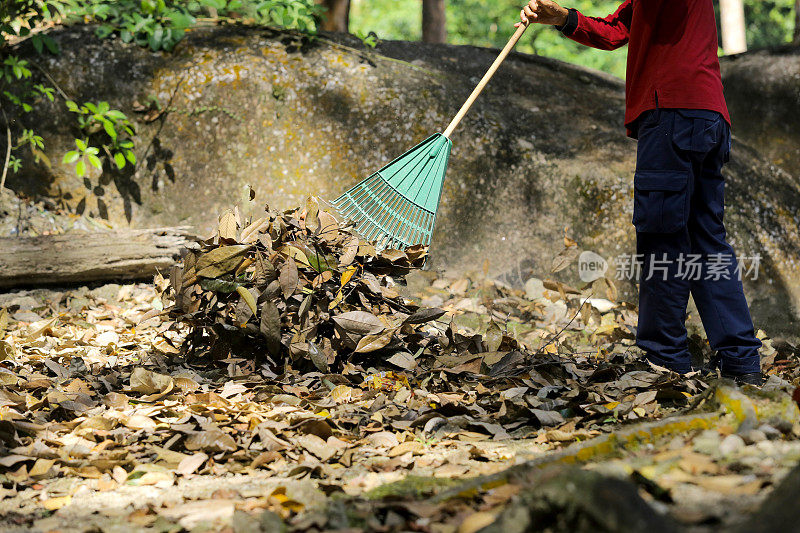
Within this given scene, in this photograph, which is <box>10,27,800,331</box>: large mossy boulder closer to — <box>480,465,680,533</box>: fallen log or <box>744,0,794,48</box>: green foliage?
<box>480,465,680,533</box>: fallen log

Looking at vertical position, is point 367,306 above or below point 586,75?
below

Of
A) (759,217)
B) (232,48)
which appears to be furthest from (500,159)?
(232,48)

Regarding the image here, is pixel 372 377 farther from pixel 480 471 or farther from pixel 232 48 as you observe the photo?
pixel 232 48

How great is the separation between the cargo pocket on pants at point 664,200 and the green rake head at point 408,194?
35.8 inches

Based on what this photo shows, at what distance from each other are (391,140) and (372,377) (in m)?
2.31

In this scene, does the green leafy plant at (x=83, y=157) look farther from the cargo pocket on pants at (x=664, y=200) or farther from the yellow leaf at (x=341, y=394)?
the cargo pocket on pants at (x=664, y=200)

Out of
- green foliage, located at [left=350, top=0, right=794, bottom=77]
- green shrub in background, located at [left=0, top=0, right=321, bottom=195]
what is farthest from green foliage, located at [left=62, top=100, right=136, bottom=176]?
green foliage, located at [left=350, top=0, right=794, bottom=77]

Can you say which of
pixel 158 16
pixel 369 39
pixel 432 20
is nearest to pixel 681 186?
pixel 369 39

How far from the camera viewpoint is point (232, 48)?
15.9 ft

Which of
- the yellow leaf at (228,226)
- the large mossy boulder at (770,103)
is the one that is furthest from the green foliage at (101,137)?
the large mossy boulder at (770,103)

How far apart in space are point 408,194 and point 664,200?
44.9 inches

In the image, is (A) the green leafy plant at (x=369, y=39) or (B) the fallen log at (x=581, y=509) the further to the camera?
(A) the green leafy plant at (x=369, y=39)

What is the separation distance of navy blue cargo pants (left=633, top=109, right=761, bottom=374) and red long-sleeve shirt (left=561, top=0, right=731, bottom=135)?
6 cm

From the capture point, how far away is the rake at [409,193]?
3.27 m
